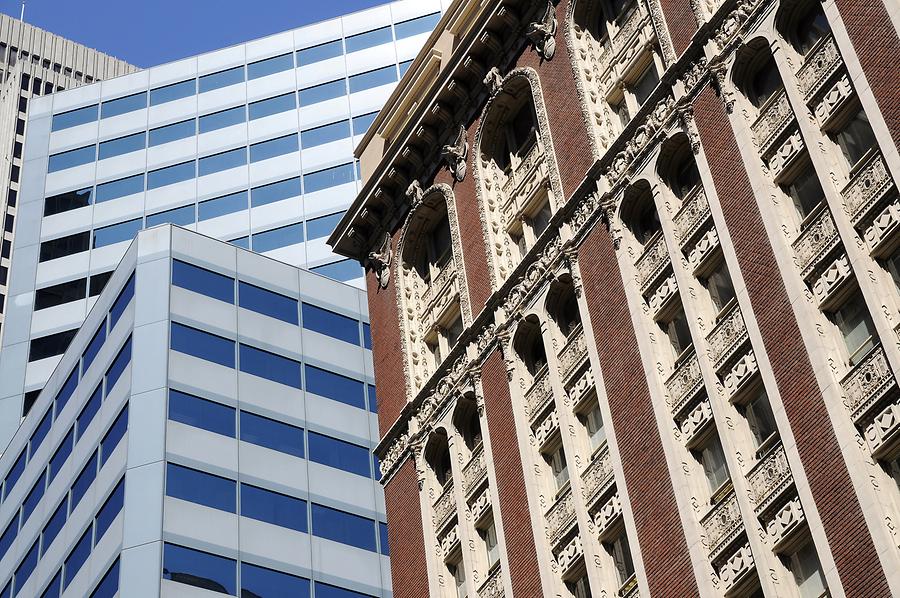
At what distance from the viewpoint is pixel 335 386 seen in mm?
67250

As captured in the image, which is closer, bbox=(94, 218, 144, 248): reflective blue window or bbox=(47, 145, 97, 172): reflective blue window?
bbox=(94, 218, 144, 248): reflective blue window

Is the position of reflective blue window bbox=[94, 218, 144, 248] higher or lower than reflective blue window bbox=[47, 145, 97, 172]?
lower

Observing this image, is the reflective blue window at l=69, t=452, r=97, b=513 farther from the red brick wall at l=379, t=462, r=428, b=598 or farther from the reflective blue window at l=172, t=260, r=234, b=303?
the red brick wall at l=379, t=462, r=428, b=598

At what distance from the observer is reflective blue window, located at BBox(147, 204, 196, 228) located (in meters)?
100

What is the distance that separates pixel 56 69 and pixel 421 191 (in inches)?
5635

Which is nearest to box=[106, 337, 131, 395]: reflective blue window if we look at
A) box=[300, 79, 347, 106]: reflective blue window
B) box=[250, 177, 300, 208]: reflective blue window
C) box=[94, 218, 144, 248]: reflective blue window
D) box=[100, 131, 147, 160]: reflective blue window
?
box=[94, 218, 144, 248]: reflective blue window

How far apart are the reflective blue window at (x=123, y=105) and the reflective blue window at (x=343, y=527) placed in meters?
56.9

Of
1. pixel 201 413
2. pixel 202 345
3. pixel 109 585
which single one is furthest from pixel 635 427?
pixel 202 345

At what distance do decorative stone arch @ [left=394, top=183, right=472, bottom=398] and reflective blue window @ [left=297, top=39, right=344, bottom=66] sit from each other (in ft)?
203

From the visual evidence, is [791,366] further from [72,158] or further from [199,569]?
[72,158]

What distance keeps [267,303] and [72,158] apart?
45304 mm

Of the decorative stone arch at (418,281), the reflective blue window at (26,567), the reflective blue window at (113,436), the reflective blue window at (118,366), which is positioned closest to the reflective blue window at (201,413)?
the reflective blue window at (113,436)

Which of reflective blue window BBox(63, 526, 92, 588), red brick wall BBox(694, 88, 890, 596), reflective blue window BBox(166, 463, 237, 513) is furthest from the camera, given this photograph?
reflective blue window BBox(63, 526, 92, 588)

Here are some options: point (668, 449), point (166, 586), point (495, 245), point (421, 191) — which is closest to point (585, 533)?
point (668, 449)
